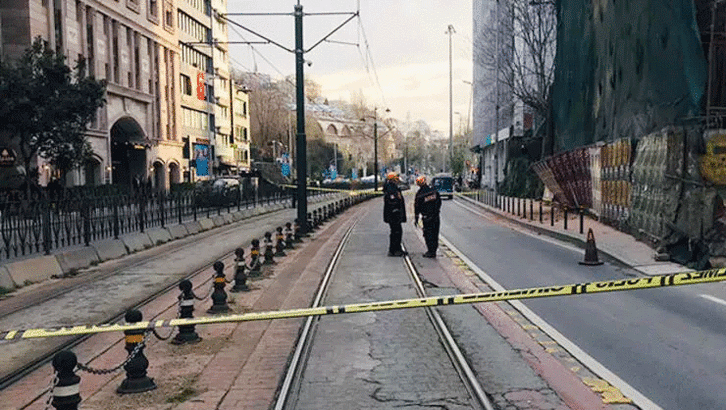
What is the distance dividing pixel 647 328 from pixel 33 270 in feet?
32.9

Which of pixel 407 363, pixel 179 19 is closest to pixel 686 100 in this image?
pixel 407 363

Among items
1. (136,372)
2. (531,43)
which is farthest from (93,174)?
(136,372)

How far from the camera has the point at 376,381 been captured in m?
6.07

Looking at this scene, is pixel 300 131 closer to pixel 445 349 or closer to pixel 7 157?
pixel 445 349

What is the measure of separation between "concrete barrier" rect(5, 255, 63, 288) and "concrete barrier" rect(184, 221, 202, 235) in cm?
942

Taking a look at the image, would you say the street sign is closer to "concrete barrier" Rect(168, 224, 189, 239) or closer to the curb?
"concrete barrier" Rect(168, 224, 189, 239)

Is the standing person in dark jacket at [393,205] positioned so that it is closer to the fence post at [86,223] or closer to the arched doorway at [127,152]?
the fence post at [86,223]

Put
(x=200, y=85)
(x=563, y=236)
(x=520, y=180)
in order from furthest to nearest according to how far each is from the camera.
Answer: (x=200, y=85) < (x=520, y=180) < (x=563, y=236)

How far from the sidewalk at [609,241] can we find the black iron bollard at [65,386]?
10539mm

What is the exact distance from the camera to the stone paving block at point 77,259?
1359 cm

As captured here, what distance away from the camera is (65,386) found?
15.0 feet

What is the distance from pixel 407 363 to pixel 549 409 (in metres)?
1.72

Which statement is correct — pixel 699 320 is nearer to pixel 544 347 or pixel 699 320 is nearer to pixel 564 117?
pixel 544 347

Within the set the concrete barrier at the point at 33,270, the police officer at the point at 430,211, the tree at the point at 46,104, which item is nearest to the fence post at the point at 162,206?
the concrete barrier at the point at 33,270
